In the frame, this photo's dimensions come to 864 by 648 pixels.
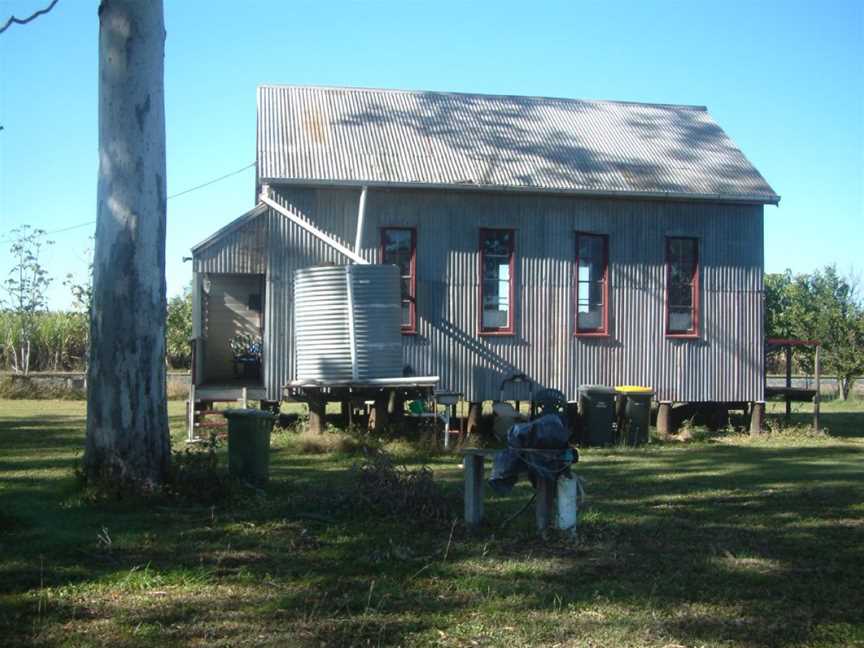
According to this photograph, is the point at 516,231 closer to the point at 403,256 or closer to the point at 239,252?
the point at 403,256

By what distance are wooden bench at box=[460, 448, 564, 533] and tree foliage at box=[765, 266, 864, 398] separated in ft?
59.8

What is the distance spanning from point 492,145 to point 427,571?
48.4 ft

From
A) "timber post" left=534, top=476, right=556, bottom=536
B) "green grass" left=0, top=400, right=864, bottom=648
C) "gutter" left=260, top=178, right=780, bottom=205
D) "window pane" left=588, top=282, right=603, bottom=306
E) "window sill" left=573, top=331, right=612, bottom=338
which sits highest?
"gutter" left=260, top=178, right=780, bottom=205

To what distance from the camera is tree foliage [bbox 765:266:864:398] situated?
35219 mm

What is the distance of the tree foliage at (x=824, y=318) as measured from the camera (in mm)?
35219

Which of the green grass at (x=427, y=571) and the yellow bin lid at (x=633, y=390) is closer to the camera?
the green grass at (x=427, y=571)

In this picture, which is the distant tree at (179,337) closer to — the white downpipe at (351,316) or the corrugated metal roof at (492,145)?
the corrugated metal roof at (492,145)

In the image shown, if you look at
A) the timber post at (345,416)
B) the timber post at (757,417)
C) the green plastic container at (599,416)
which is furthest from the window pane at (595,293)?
the timber post at (345,416)

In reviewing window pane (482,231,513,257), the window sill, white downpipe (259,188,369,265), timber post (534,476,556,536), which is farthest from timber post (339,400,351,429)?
timber post (534,476,556,536)

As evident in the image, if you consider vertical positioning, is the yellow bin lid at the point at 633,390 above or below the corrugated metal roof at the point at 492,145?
below

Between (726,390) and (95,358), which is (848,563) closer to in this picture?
(95,358)

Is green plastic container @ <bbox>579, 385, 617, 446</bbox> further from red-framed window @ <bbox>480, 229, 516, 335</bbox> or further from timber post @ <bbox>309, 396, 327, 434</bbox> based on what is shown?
timber post @ <bbox>309, 396, 327, 434</bbox>

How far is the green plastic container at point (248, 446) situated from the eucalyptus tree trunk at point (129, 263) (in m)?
1.00

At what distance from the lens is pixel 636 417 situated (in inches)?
760
